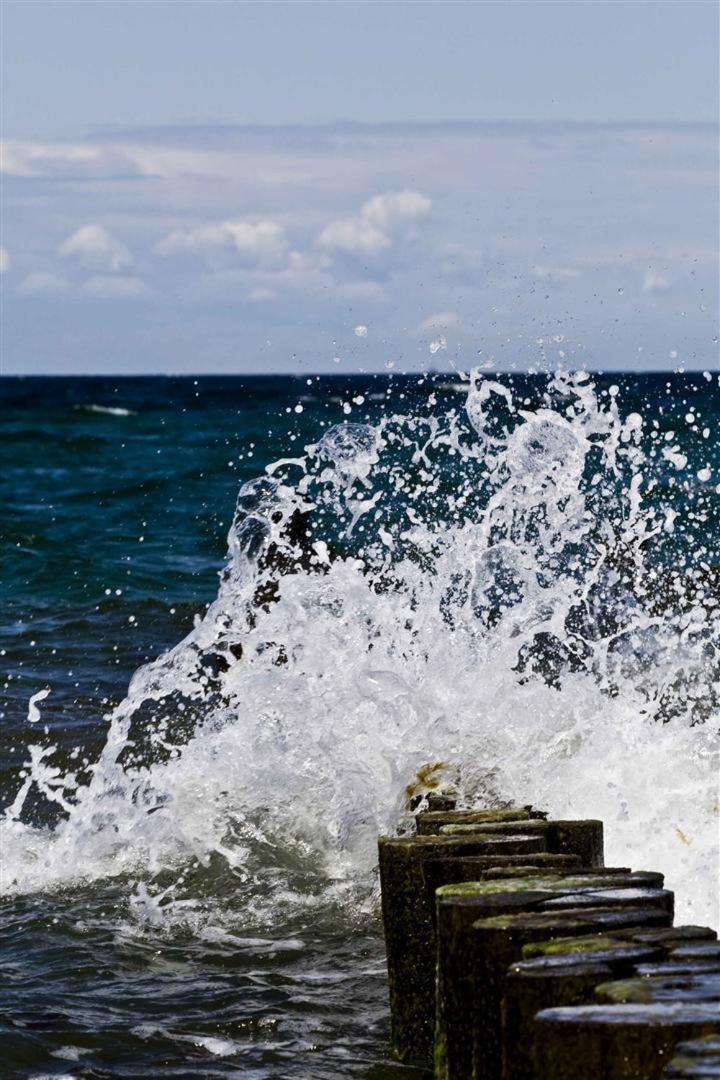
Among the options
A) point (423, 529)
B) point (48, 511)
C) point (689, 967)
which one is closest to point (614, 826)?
point (423, 529)

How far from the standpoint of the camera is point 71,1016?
4.64 metres

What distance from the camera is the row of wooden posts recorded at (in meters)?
2.36

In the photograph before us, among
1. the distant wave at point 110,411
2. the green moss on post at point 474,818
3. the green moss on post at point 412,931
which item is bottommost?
the green moss on post at point 412,931

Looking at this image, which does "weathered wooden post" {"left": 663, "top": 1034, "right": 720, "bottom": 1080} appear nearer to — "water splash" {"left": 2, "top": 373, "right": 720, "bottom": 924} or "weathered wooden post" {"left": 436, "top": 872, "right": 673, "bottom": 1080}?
"weathered wooden post" {"left": 436, "top": 872, "right": 673, "bottom": 1080}

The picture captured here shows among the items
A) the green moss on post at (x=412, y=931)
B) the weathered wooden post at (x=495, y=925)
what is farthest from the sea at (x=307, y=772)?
the weathered wooden post at (x=495, y=925)

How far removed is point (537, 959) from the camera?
270cm

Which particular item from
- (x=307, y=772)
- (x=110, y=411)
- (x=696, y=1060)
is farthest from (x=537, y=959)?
(x=110, y=411)

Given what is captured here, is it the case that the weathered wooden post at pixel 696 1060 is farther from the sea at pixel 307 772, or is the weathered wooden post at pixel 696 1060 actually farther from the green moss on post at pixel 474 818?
the sea at pixel 307 772

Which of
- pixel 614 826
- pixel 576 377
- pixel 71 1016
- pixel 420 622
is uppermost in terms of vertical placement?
pixel 576 377

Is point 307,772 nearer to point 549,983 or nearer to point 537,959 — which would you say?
point 537,959

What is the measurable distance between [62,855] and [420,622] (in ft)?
5.84

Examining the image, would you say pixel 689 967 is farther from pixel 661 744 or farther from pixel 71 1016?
pixel 661 744

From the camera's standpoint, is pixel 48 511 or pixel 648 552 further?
pixel 48 511

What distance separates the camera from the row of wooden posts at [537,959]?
2363mm
